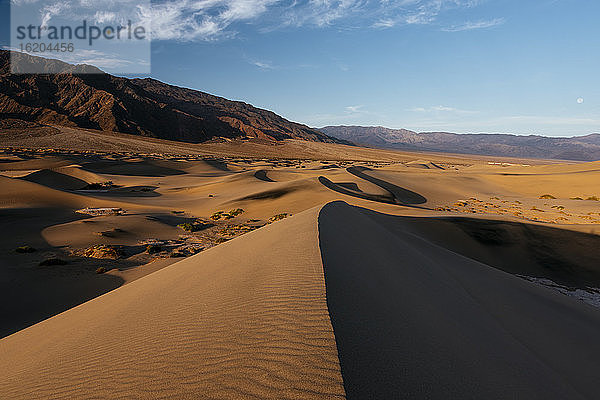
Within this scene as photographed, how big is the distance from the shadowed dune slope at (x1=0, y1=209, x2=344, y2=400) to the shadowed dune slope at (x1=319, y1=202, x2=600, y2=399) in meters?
0.23

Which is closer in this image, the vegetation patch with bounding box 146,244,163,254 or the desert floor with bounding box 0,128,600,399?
the desert floor with bounding box 0,128,600,399

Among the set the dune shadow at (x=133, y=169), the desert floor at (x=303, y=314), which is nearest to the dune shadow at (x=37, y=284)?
the desert floor at (x=303, y=314)

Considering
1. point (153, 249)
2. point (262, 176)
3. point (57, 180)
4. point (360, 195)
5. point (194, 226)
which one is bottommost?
point (153, 249)

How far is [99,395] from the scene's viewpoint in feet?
6.70

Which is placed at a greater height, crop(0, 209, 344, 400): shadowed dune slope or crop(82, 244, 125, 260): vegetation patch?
crop(0, 209, 344, 400): shadowed dune slope

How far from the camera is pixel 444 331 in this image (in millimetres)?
2934

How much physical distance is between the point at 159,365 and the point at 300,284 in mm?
1418

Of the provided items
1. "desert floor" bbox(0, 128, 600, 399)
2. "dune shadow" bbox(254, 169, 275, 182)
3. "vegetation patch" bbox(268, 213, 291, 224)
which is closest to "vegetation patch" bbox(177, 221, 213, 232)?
Result: "desert floor" bbox(0, 128, 600, 399)

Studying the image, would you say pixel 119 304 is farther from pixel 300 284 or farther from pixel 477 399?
pixel 477 399

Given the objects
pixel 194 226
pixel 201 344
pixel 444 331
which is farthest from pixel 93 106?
pixel 444 331

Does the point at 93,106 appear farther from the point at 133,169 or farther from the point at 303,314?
the point at 303,314

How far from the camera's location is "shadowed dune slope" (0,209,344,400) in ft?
6.16

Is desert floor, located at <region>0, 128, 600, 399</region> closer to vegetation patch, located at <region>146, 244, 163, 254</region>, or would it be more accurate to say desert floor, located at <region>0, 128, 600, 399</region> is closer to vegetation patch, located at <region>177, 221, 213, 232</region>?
vegetation patch, located at <region>146, 244, 163, 254</region>

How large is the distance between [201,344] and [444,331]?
2230mm
